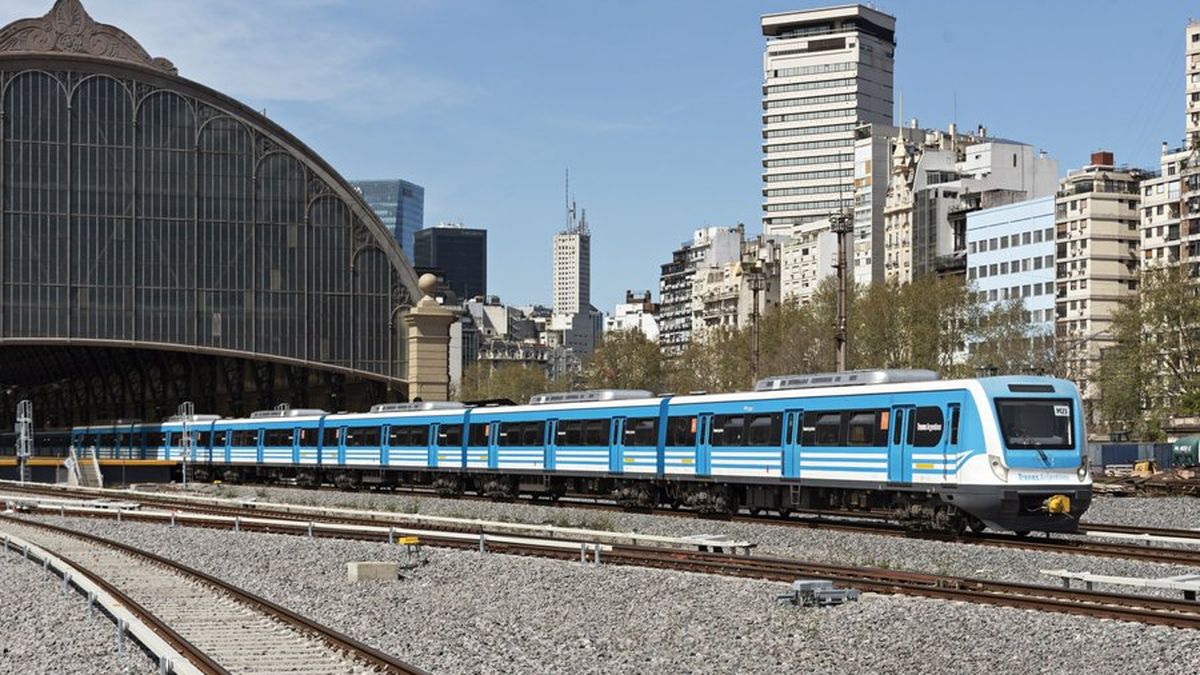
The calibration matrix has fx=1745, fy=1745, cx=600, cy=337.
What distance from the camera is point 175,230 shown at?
335 feet

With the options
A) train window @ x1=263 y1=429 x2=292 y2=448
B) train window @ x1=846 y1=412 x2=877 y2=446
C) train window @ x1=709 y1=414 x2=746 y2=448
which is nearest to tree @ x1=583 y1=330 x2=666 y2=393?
train window @ x1=263 y1=429 x2=292 y2=448

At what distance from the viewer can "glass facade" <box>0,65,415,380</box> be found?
326 feet

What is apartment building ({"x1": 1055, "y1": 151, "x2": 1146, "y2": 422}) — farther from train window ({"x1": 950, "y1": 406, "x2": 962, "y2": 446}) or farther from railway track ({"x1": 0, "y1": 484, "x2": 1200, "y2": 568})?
train window ({"x1": 950, "y1": 406, "x2": 962, "y2": 446})

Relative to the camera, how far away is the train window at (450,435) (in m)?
61.2

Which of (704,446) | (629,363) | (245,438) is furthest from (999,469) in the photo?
(629,363)

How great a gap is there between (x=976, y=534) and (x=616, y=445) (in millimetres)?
14932

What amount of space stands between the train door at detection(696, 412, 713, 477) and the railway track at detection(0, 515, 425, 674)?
14794 mm

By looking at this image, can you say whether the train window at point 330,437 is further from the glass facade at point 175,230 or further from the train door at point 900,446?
the train door at point 900,446

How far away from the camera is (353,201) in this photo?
107312mm

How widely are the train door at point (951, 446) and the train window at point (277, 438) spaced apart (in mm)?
45631

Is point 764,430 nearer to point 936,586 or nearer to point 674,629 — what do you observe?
point 936,586

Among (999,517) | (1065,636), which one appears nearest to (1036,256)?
(999,517)

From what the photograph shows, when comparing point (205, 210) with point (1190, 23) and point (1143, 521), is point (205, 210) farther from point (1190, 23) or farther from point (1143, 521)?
point (1190, 23)

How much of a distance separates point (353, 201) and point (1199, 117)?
93.8 metres
